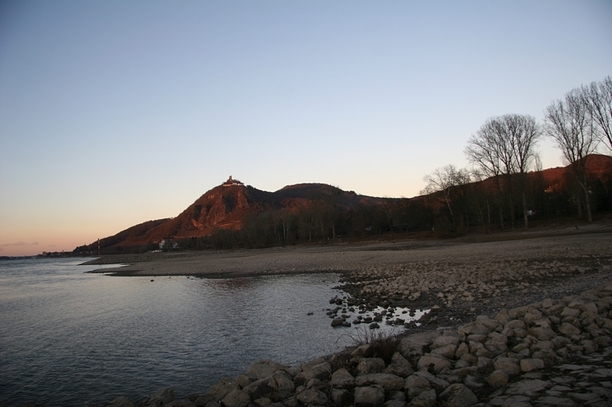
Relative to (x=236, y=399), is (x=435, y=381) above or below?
above

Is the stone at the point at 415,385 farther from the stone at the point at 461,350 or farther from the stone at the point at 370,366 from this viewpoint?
the stone at the point at 461,350

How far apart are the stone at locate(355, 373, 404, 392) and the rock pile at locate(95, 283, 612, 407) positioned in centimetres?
2

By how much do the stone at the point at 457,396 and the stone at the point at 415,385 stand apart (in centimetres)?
32

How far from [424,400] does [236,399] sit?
3.06 m

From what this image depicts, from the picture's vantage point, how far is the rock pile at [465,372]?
18.1 ft

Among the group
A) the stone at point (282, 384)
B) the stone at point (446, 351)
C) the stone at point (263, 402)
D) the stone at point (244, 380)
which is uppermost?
the stone at point (446, 351)

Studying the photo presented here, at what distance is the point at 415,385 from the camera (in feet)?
19.9

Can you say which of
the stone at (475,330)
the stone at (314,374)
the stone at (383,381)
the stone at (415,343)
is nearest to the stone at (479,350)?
the stone at (475,330)

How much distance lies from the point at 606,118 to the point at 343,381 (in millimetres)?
49956

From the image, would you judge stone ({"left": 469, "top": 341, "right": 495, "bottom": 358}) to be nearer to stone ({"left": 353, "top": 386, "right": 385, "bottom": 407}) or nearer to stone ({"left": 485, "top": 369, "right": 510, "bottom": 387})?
stone ({"left": 485, "top": 369, "right": 510, "bottom": 387})

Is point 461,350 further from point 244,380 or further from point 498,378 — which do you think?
point 244,380

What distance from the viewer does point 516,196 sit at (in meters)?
59.7

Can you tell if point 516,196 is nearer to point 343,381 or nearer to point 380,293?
point 380,293

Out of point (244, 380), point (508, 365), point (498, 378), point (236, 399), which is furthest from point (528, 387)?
point (244, 380)
